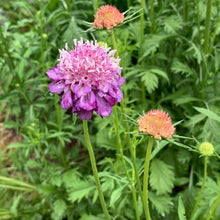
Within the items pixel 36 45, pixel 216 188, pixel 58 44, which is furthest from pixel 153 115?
pixel 36 45

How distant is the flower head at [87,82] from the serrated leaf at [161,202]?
1206mm

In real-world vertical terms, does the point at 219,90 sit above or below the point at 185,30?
below

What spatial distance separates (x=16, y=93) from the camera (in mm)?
2414

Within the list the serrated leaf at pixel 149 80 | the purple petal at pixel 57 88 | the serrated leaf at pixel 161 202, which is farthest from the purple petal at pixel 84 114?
the serrated leaf at pixel 161 202

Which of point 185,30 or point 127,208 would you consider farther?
point 185,30

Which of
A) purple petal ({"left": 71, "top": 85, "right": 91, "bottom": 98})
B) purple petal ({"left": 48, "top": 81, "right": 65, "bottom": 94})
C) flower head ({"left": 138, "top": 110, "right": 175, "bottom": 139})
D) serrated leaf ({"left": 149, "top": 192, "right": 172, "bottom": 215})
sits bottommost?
serrated leaf ({"left": 149, "top": 192, "right": 172, "bottom": 215})

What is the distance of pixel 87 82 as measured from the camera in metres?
0.96

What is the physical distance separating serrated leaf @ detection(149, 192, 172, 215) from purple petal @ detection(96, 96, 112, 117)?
1213 millimetres

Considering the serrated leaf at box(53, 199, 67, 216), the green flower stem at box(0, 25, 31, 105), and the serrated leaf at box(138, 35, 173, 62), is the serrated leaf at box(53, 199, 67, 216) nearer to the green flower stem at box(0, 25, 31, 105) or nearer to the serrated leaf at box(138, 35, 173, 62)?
the green flower stem at box(0, 25, 31, 105)

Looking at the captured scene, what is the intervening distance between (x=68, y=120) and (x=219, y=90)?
1.28 meters

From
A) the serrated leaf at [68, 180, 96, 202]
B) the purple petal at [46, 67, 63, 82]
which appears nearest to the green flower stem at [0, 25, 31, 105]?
the serrated leaf at [68, 180, 96, 202]

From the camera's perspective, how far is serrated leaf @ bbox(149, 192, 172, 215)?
195cm

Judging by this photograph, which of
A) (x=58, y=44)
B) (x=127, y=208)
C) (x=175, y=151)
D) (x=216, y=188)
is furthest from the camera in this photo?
(x=58, y=44)

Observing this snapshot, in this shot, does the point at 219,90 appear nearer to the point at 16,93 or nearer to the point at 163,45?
the point at 163,45
